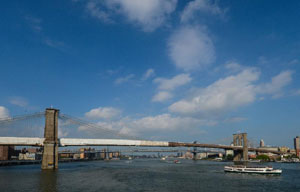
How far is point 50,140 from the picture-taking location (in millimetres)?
71375

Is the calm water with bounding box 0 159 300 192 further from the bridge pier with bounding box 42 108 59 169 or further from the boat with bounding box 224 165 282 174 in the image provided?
the bridge pier with bounding box 42 108 59 169

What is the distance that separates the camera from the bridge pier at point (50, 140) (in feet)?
231

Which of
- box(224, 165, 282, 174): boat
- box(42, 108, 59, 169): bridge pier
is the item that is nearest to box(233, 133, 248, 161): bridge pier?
box(224, 165, 282, 174): boat

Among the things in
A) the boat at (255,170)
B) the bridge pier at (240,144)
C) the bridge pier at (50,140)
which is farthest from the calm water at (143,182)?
the bridge pier at (240,144)

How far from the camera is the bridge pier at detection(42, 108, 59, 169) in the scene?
7038 centimetres

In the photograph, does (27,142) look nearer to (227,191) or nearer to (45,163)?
(45,163)

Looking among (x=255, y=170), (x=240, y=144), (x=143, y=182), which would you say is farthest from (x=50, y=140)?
(x=240, y=144)

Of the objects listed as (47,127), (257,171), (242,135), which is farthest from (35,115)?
(242,135)

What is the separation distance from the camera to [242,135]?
170 m

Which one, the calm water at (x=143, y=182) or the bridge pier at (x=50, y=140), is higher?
the bridge pier at (x=50, y=140)

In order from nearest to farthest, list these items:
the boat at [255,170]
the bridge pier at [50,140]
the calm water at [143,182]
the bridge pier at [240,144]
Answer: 1. the calm water at [143,182]
2. the boat at [255,170]
3. the bridge pier at [50,140]
4. the bridge pier at [240,144]

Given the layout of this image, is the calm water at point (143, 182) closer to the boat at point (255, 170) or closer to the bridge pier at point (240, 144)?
the boat at point (255, 170)

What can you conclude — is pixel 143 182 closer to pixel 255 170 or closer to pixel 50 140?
pixel 50 140

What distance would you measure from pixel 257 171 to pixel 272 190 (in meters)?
30.6
